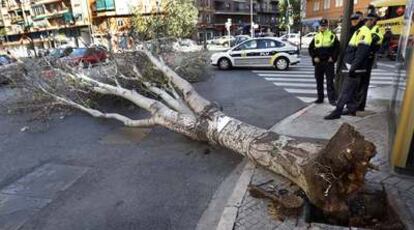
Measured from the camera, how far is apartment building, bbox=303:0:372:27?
34856 millimetres

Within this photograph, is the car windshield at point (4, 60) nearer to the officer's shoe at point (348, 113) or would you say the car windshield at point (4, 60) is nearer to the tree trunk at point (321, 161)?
the officer's shoe at point (348, 113)

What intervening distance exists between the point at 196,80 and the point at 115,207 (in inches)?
337

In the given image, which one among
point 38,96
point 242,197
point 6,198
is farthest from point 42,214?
point 38,96

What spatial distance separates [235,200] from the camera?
3799mm

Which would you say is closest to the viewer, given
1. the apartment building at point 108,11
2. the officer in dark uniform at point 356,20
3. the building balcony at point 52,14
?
the officer in dark uniform at point 356,20

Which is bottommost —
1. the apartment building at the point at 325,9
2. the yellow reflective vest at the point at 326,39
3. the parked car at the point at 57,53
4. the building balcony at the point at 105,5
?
the parked car at the point at 57,53

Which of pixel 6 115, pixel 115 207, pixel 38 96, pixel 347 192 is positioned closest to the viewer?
pixel 347 192

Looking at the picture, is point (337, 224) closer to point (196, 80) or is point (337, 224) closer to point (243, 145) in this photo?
point (243, 145)

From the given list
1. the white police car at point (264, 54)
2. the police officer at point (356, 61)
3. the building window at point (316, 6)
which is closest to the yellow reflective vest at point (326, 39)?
the police officer at point (356, 61)

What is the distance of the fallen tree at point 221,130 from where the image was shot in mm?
2852

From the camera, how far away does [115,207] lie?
399 centimetres

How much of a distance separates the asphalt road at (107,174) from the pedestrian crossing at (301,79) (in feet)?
5.80

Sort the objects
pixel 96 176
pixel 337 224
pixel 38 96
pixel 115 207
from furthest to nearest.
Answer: pixel 38 96, pixel 96 176, pixel 115 207, pixel 337 224

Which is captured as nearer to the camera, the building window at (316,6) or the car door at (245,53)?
the car door at (245,53)
